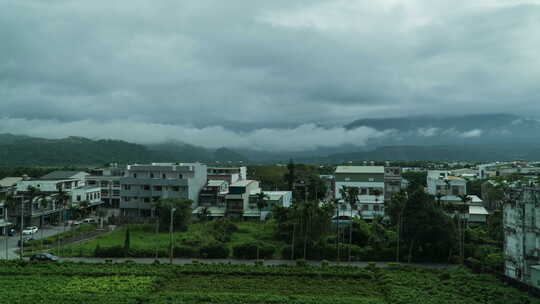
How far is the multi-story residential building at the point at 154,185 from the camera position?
5670 centimetres

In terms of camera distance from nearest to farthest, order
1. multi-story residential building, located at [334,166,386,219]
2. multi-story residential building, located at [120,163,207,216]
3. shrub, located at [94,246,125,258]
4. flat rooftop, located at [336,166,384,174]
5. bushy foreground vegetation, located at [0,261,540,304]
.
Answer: bushy foreground vegetation, located at [0,261,540,304]
shrub, located at [94,246,125,258]
multi-story residential building, located at [120,163,207,216]
multi-story residential building, located at [334,166,386,219]
flat rooftop, located at [336,166,384,174]

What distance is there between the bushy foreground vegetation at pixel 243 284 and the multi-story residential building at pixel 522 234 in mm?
1662

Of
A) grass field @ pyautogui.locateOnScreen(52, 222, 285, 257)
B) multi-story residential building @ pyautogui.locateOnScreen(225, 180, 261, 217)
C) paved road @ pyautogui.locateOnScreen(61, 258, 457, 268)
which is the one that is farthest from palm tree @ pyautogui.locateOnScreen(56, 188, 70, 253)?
multi-story residential building @ pyautogui.locateOnScreen(225, 180, 261, 217)

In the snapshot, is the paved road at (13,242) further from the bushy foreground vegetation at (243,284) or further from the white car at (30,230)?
the bushy foreground vegetation at (243,284)

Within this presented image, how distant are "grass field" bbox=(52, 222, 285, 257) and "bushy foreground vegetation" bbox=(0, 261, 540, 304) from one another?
5.35 m

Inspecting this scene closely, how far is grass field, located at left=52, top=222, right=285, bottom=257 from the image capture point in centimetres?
3534

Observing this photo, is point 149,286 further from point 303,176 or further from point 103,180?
point 303,176

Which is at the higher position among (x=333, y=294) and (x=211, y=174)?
(x=211, y=174)

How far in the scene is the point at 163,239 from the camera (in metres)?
41.2

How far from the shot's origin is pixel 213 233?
41.9 metres

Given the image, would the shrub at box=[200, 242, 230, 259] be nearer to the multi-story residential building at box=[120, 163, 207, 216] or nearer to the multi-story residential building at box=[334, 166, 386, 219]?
the multi-story residential building at box=[120, 163, 207, 216]

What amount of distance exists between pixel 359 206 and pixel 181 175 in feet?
86.9

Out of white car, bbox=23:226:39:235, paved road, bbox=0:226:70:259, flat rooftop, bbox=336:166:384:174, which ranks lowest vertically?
paved road, bbox=0:226:70:259

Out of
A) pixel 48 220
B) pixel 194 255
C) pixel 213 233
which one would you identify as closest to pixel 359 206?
pixel 213 233
